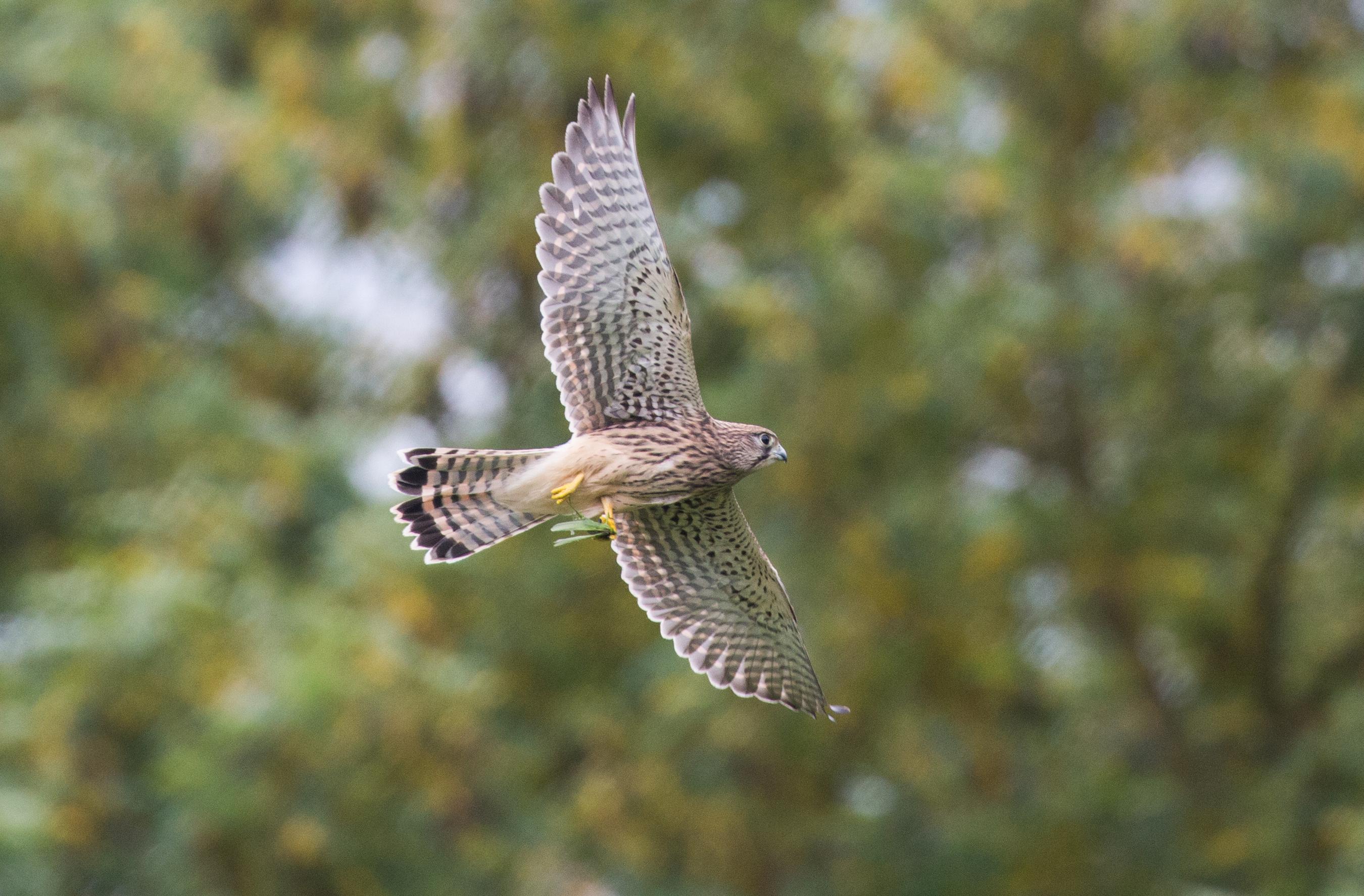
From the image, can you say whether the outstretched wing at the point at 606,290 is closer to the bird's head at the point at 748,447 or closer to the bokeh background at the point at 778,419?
the bird's head at the point at 748,447

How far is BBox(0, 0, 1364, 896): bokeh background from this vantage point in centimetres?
924

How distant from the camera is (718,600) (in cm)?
468

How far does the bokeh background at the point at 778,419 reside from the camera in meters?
9.24

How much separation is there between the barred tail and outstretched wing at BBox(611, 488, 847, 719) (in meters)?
0.46

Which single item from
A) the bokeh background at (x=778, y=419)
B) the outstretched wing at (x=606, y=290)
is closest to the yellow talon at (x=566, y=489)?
the outstretched wing at (x=606, y=290)

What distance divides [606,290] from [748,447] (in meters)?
0.47

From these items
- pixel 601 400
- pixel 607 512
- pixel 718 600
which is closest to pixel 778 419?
pixel 718 600

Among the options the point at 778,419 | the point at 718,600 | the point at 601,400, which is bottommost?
the point at 718,600

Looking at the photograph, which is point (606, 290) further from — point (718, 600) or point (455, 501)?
point (718, 600)

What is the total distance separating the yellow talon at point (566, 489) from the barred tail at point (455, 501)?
0.25 feet

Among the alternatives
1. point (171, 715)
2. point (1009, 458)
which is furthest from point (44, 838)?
point (1009, 458)

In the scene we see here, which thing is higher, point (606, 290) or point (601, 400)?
point (606, 290)

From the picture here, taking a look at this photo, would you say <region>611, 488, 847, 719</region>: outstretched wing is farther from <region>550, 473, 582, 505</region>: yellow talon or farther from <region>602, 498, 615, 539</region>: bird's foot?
<region>550, 473, 582, 505</region>: yellow talon

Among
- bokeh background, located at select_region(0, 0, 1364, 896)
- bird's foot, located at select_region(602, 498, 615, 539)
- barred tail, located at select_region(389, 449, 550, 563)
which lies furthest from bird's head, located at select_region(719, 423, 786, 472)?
bokeh background, located at select_region(0, 0, 1364, 896)
